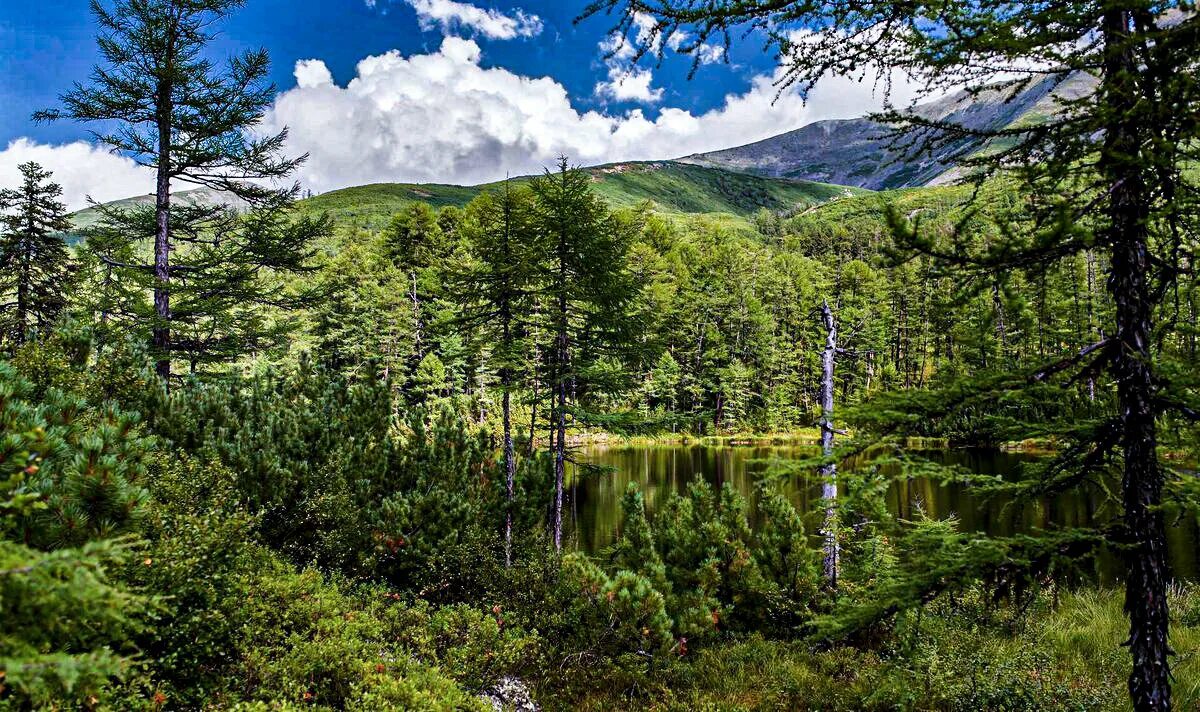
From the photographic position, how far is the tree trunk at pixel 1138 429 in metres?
3.33

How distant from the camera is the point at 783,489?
1750cm

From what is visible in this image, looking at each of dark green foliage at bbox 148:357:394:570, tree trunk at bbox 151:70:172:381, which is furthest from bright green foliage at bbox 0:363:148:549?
tree trunk at bbox 151:70:172:381

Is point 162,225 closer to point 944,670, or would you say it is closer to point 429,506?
point 429,506

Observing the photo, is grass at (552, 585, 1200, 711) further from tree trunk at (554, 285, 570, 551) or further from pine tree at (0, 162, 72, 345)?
pine tree at (0, 162, 72, 345)

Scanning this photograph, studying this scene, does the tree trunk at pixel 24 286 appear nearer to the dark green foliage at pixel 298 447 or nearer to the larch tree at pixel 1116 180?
the dark green foliage at pixel 298 447

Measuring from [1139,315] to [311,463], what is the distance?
9.05 metres

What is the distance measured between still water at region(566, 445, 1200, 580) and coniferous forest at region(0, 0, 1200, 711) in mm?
617

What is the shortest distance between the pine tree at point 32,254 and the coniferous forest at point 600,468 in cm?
10

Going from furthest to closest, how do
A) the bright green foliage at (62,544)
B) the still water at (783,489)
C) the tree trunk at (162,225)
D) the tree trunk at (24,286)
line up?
the tree trunk at (24,286) → the still water at (783,489) → the tree trunk at (162,225) → the bright green foliage at (62,544)

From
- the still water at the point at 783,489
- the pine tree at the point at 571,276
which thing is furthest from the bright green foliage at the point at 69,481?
the pine tree at the point at 571,276

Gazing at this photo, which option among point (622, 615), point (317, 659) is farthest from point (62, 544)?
point (622, 615)

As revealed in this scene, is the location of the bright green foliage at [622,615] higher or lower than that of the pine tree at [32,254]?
lower

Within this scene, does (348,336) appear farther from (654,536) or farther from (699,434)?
(654,536)

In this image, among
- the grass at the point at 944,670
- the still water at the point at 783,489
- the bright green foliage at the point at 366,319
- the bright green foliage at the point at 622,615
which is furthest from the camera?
the bright green foliage at the point at 366,319
